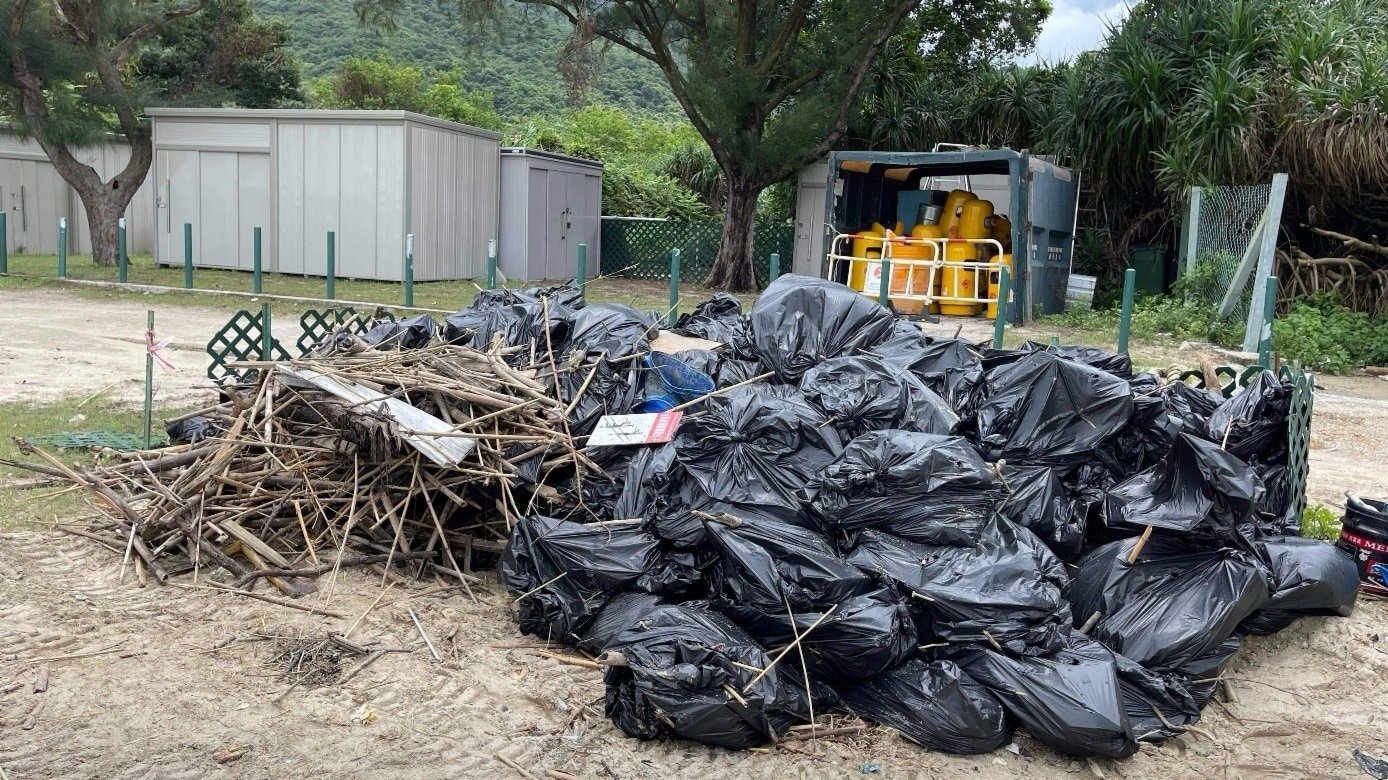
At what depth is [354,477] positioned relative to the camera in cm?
484

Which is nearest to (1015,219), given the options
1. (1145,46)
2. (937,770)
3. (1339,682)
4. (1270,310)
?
(1270,310)

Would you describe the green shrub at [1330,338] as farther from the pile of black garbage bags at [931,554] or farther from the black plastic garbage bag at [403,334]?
the black plastic garbage bag at [403,334]

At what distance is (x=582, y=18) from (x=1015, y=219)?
800 centimetres

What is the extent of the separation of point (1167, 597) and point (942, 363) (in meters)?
1.61

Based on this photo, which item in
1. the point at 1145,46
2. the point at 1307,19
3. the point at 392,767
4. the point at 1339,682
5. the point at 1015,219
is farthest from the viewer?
the point at 1145,46

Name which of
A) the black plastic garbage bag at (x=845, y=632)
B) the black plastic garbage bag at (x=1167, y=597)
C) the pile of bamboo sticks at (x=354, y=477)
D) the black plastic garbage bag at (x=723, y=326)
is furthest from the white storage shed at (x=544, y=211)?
the black plastic garbage bag at (x=845, y=632)

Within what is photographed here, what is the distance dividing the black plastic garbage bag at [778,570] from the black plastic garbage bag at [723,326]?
186 centimetres

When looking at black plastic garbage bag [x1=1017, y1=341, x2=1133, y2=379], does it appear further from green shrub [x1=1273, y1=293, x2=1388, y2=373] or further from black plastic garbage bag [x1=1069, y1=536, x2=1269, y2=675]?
green shrub [x1=1273, y1=293, x2=1388, y2=373]

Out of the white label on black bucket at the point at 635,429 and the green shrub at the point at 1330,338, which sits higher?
the green shrub at the point at 1330,338

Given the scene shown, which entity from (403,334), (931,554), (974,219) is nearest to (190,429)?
(403,334)

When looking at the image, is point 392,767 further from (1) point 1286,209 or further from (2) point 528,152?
(2) point 528,152

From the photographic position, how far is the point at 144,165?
1814 cm

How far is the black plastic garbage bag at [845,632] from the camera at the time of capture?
366cm

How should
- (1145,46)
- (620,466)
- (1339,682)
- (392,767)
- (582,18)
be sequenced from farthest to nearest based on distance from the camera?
(582,18)
(1145,46)
(620,466)
(1339,682)
(392,767)
